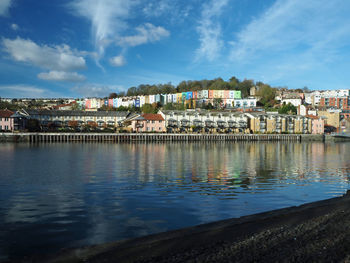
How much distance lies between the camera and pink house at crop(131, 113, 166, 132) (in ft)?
301

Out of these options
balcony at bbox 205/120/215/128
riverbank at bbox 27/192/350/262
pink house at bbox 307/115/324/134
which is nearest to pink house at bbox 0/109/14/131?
balcony at bbox 205/120/215/128

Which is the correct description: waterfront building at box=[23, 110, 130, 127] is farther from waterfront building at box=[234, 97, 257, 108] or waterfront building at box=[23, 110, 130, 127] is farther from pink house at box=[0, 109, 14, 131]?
waterfront building at box=[234, 97, 257, 108]

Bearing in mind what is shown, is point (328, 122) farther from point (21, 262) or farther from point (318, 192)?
point (21, 262)

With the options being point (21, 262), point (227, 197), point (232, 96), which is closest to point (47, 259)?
point (21, 262)

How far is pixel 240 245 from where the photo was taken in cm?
688

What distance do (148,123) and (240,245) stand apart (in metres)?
86.6

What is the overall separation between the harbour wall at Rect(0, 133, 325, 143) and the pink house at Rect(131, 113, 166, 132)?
31.8 feet

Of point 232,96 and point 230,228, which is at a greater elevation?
point 232,96

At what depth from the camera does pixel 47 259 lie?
6.05 meters

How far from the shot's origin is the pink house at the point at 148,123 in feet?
301

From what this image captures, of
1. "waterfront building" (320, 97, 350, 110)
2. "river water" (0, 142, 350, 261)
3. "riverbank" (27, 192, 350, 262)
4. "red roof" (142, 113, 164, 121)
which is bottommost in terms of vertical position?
"river water" (0, 142, 350, 261)

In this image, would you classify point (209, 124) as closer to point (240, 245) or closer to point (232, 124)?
point (232, 124)

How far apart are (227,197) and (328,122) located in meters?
129

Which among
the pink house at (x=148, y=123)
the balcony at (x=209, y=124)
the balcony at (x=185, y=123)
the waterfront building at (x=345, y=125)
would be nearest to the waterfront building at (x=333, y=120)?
the waterfront building at (x=345, y=125)
